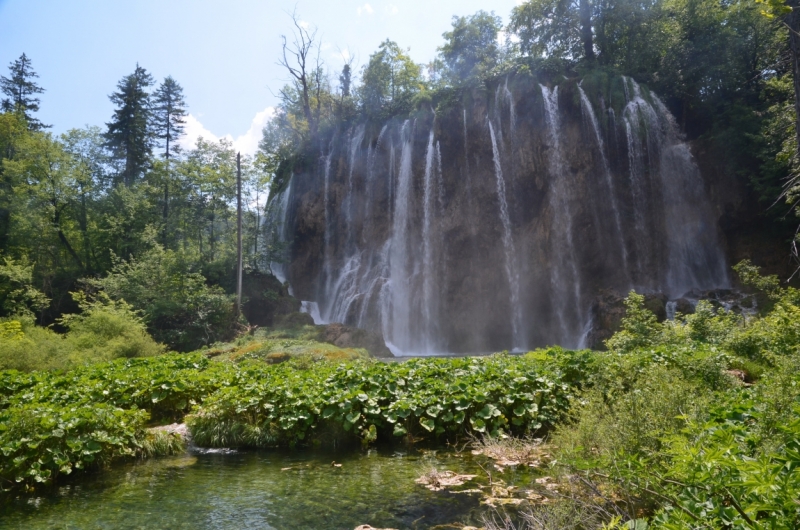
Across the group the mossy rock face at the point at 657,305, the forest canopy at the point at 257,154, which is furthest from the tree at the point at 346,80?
the mossy rock face at the point at 657,305

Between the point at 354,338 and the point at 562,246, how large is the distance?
11737mm

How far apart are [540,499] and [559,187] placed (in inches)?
913

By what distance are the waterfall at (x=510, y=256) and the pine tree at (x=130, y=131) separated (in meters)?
28.3

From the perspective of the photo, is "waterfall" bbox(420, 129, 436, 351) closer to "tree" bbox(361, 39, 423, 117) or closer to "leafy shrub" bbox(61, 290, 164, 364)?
"tree" bbox(361, 39, 423, 117)

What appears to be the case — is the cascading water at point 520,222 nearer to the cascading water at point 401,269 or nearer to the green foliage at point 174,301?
the cascading water at point 401,269

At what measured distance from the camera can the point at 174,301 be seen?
79.5 ft

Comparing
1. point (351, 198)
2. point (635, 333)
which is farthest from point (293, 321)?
point (635, 333)

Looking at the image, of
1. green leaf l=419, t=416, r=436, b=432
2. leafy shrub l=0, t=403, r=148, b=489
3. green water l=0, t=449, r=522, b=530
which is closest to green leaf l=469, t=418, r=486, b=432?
green water l=0, t=449, r=522, b=530

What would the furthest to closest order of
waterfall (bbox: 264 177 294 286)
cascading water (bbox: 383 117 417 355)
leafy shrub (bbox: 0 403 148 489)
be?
waterfall (bbox: 264 177 294 286)
cascading water (bbox: 383 117 417 355)
leafy shrub (bbox: 0 403 148 489)

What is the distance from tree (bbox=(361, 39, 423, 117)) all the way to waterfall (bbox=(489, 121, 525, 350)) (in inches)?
372

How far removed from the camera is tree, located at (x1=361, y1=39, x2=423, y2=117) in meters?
35.2

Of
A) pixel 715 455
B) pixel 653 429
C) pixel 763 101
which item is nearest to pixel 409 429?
pixel 653 429

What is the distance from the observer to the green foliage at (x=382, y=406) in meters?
7.11

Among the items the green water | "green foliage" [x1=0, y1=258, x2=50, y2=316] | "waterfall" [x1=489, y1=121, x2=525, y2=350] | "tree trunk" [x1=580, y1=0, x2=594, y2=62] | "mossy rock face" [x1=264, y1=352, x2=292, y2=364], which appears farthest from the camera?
"tree trunk" [x1=580, y1=0, x2=594, y2=62]
